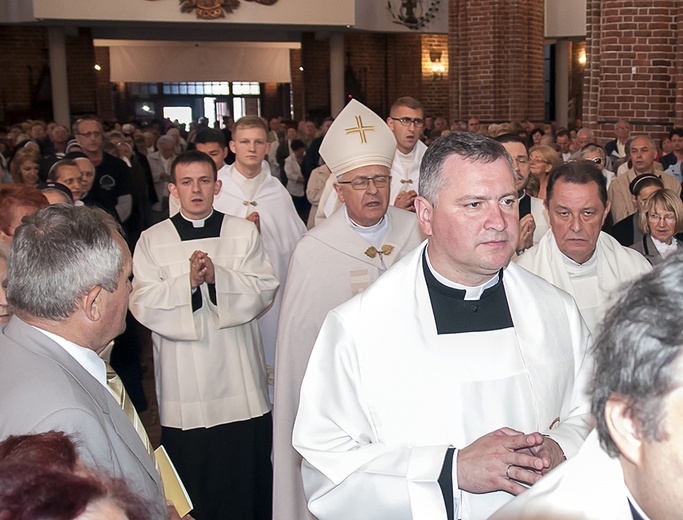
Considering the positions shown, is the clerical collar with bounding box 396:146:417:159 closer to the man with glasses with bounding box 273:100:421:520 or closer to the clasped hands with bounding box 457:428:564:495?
the man with glasses with bounding box 273:100:421:520

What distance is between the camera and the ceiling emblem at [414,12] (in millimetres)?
20500

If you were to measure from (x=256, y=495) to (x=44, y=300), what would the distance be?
2.93 meters

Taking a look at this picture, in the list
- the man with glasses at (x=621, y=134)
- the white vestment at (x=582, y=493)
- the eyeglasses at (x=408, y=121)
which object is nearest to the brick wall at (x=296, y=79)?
the man with glasses at (x=621, y=134)

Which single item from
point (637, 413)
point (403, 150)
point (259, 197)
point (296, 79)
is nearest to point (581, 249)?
point (637, 413)

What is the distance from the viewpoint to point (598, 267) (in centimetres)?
386

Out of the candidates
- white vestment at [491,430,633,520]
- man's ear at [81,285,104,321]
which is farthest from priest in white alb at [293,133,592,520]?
white vestment at [491,430,633,520]

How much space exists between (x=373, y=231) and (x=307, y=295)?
1.63 ft

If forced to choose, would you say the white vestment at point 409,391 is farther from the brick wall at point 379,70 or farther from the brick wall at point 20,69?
the brick wall at point 379,70

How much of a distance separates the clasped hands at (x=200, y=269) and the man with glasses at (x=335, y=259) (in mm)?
419

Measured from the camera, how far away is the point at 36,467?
3.95 ft

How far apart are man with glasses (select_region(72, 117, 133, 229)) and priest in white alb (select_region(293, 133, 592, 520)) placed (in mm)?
5329

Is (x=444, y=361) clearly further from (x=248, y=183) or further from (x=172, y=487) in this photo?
A: (x=248, y=183)

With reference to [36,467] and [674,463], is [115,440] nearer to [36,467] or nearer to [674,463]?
[36,467]

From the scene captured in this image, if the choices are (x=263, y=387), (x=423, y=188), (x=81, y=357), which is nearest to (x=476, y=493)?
(x=423, y=188)
